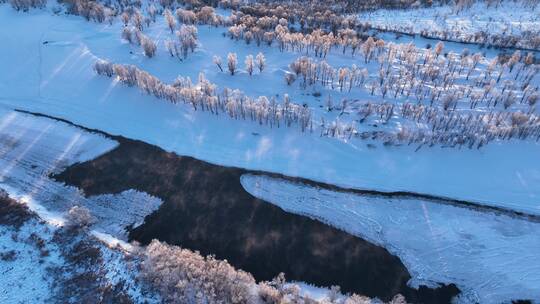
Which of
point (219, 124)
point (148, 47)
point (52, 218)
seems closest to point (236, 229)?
point (219, 124)

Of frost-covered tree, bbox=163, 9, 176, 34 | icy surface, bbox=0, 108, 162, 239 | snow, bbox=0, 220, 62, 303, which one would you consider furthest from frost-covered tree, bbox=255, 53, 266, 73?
snow, bbox=0, 220, 62, 303

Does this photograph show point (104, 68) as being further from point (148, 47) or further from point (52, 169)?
point (52, 169)

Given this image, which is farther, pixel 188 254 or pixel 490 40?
pixel 490 40

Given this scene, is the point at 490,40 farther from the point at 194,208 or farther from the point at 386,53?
the point at 194,208

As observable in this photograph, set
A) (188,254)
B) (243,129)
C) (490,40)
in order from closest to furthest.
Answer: (188,254)
(243,129)
(490,40)

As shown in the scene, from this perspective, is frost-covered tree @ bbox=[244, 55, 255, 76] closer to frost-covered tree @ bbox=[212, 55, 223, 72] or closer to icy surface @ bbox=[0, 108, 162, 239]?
frost-covered tree @ bbox=[212, 55, 223, 72]

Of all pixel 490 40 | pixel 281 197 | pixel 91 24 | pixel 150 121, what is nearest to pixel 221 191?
pixel 281 197

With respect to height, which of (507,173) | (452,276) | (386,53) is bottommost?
(452,276)
